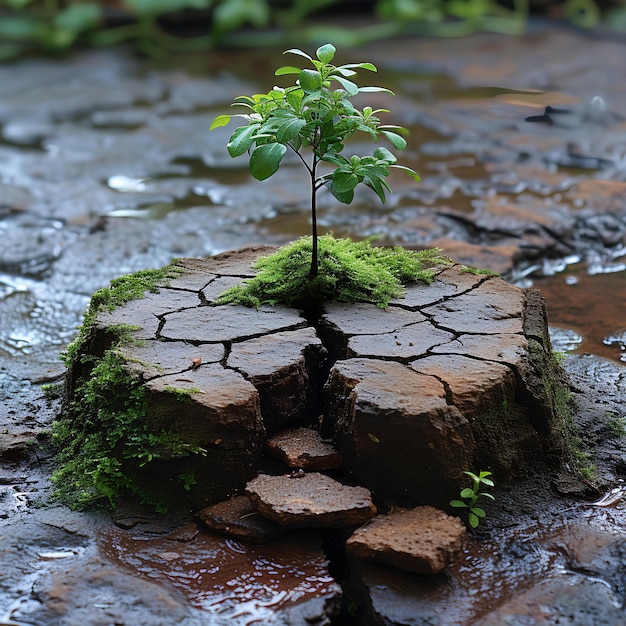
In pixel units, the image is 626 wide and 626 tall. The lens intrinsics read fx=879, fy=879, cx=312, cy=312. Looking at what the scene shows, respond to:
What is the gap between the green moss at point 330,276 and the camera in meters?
3.62

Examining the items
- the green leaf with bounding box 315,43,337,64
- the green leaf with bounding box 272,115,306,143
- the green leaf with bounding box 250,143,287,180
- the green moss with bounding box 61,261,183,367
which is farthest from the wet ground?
the green leaf with bounding box 315,43,337,64

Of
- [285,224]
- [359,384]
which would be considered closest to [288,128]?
[359,384]

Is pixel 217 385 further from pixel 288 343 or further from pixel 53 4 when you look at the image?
pixel 53 4

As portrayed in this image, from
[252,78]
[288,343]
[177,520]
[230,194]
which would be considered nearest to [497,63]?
[252,78]

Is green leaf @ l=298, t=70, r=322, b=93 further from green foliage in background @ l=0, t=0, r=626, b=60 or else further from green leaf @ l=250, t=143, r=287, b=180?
green foliage in background @ l=0, t=0, r=626, b=60

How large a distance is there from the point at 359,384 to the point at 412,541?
576 mm

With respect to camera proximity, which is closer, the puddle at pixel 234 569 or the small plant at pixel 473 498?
the puddle at pixel 234 569

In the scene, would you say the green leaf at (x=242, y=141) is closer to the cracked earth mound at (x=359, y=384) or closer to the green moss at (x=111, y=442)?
the cracked earth mound at (x=359, y=384)

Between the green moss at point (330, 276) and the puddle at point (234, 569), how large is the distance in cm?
107

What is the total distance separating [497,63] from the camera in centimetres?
1013

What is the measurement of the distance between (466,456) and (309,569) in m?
0.66

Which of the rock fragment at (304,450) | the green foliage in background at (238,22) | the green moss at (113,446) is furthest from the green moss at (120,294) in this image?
the green foliage in background at (238,22)

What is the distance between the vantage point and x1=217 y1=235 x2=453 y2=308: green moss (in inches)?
143

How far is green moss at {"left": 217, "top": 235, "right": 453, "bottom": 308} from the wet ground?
0.95 metres
